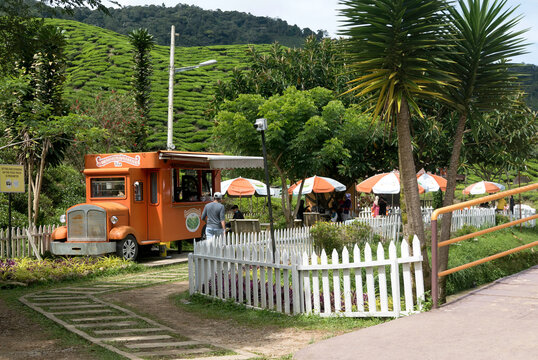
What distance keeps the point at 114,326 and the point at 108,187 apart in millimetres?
8127

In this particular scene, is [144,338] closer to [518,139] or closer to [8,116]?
[8,116]

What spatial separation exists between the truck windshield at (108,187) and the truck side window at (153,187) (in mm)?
725

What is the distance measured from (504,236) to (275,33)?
151981 mm

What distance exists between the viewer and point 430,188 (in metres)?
21.2

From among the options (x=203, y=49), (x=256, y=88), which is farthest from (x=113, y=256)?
(x=203, y=49)

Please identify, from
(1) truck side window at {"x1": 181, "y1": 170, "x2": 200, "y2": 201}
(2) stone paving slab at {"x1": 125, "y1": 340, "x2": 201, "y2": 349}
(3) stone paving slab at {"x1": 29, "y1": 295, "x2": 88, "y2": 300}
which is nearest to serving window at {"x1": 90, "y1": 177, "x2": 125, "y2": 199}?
(1) truck side window at {"x1": 181, "y1": 170, "x2": 200, "y2": 201}

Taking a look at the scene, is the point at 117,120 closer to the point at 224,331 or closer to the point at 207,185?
the point at 207,185

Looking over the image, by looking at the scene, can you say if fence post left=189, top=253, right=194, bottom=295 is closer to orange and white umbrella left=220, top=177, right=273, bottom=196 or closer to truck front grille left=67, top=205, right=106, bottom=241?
truck front grille left=67, top=205, right=106, bottom=241

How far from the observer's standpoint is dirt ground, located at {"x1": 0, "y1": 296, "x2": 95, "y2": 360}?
6008 millimetres

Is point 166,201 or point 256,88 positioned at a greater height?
point 256,88

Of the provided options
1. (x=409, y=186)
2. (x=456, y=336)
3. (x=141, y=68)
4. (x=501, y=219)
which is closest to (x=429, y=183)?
(x=501, y=219)

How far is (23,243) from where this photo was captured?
14047mm

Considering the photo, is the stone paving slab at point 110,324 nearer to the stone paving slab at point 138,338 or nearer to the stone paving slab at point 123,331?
the stone paving slab at point 123,331

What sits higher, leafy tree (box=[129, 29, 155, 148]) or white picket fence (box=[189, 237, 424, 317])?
leafy tree (box=[129, 29, 155, 148])
